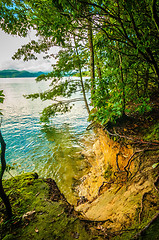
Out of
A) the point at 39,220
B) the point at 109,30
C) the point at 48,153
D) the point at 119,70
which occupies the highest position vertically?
the point at 109,30

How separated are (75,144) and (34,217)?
7.23 m

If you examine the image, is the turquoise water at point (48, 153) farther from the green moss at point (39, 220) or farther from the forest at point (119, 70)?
the green moss at point (39, 220)

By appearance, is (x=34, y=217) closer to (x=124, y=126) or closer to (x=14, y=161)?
(x=124, y=126)

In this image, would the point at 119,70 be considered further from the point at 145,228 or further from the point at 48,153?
the point at 48,153

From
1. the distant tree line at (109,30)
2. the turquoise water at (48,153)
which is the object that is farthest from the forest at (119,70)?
the turquoise water at (48,153)

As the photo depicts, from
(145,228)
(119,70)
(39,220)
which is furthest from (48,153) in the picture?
(145,228)

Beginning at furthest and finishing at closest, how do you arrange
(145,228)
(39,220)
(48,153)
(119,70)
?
(48,153)
(119,70)
(39,220)
(145,228)

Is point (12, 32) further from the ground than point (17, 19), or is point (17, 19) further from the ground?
point (17, 19)

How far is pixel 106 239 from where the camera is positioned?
1681mm

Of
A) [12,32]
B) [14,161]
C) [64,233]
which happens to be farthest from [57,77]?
[64,233]

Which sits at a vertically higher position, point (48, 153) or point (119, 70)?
point (119, 70)

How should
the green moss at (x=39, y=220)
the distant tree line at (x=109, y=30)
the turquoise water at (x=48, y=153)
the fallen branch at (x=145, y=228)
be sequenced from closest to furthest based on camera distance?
the fallen branch at (x=145, y=228) → the green moss at (x=39, y=220) → the distant tree line at (x=109, y=30) → the turquoise water at (x=48, y=153)

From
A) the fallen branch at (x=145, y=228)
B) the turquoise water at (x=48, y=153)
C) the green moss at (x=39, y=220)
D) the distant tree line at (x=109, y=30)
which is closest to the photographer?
the fallen branch at (x=145, y=228)

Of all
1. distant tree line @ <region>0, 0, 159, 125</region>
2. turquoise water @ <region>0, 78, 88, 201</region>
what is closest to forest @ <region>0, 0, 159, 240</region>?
distant tree line @ <region>0, 0, 159, 125</region>
